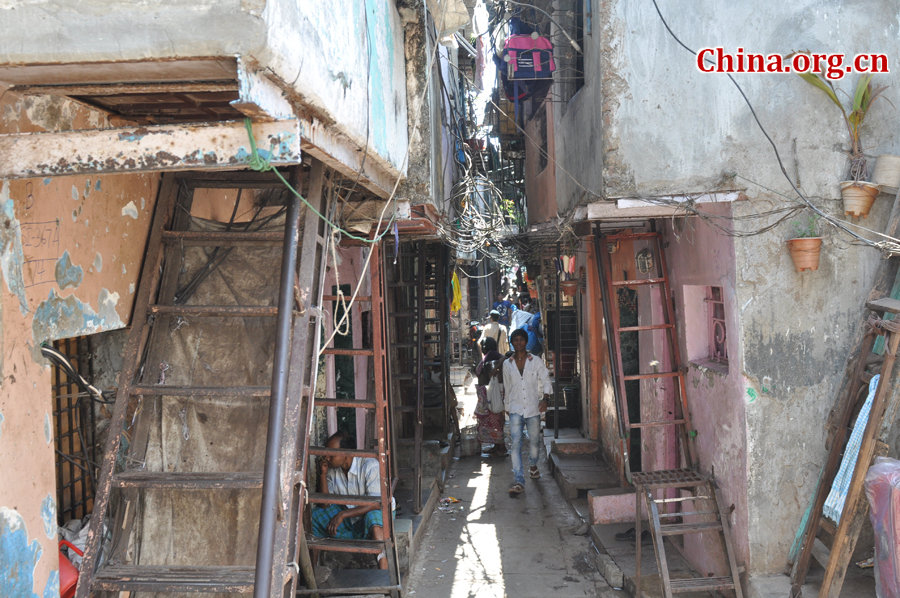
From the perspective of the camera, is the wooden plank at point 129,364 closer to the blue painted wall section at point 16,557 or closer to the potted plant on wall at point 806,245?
the blue painted wall section at point 16,557

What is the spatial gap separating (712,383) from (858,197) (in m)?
1.89

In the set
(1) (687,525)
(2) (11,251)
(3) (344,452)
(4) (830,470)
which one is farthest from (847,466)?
(2) (11,251)

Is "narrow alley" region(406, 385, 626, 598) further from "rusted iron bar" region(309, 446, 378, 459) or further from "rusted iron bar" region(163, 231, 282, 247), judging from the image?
"rusted iron bar" region(163, 231, 282, 247)

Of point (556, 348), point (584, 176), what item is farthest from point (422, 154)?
point (556, 348)

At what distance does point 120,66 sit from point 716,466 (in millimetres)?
5272

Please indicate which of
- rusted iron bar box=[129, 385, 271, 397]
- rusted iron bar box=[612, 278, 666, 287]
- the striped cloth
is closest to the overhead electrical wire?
the striped cloth

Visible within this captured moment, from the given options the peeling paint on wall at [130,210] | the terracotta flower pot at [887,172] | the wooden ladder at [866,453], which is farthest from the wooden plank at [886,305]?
the peeling paint on wall at [130,210]

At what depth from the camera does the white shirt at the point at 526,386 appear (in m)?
8.68

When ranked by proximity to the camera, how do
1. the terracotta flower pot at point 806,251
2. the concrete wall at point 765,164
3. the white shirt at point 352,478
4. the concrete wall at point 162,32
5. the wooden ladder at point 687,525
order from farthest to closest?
1. the white shirt at point 352,478
2. the wooden ladder at point 687,525
3. the concrete wall at point 765,164
4. the terracotta flower pot at point 806,251
5. the concrete wall at point 162,32

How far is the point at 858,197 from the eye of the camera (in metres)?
4.51

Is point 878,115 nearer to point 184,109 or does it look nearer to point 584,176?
point 584,176

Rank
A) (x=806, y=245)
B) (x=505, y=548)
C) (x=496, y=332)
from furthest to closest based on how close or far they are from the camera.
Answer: (x=496, y=332) → (x=505, y=548) → (x=806, y=245)

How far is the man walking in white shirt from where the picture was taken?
28.4ft

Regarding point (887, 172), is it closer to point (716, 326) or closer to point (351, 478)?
A: point (716, 326)
